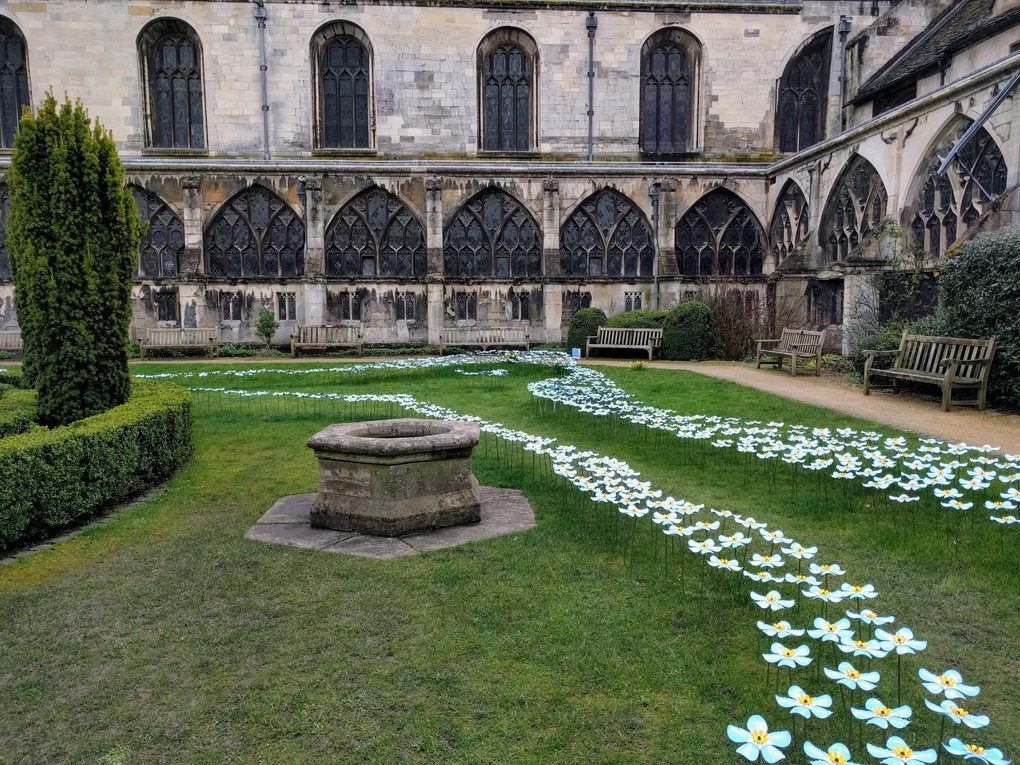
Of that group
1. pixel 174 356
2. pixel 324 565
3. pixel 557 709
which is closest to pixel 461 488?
pixel 324 565

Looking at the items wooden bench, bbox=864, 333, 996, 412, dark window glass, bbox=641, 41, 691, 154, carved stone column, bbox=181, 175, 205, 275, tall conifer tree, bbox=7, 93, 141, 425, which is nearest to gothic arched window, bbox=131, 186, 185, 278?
carved stone column, bbox=181, 175, 205, 275

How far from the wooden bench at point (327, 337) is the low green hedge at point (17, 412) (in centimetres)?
1116

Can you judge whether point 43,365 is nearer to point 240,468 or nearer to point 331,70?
point 240,468

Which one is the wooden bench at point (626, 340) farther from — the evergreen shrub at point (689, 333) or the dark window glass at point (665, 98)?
the dark window glass at point (665, 98)

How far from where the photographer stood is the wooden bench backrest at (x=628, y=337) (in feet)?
54.8

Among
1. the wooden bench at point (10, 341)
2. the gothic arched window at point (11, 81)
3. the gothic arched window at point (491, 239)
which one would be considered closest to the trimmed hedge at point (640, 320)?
the gothic arched window at point (491, 239)

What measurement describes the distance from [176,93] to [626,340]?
625 inches

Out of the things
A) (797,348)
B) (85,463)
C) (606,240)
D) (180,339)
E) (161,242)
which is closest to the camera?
(85,463)

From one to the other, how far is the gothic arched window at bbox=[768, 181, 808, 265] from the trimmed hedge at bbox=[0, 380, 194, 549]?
15865mm

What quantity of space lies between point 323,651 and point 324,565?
1053mm

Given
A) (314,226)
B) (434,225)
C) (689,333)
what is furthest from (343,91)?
(689,333)

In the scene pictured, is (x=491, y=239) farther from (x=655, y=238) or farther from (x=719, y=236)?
(x=719, y=236)

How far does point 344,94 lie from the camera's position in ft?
72.6

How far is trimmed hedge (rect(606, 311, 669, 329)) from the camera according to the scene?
1705cm
